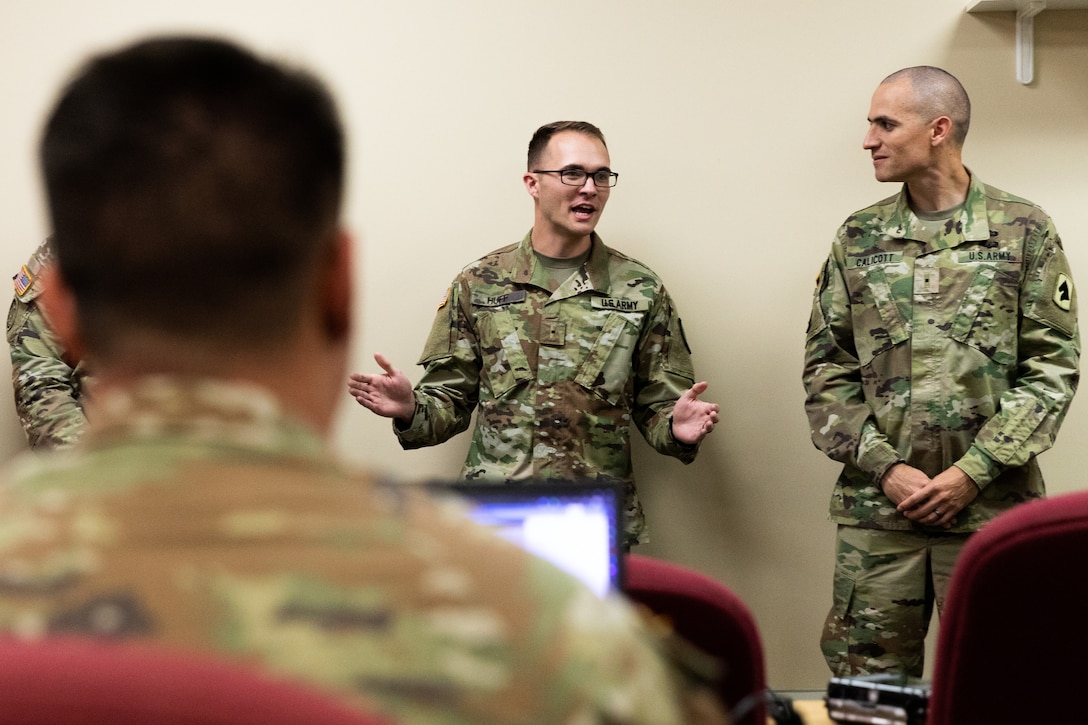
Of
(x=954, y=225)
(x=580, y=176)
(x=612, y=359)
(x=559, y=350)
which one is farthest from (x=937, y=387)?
(x=580, y=176)

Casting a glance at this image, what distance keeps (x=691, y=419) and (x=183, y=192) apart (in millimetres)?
2380

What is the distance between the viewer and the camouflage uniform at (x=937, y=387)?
2.90 metres

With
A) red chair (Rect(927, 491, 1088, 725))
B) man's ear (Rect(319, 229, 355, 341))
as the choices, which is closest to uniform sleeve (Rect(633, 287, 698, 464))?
red chair (Rect(927, 491, 1088, 725))

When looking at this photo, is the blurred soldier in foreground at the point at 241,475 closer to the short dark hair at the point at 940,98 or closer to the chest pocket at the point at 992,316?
the chest pocket at the point at 992,316

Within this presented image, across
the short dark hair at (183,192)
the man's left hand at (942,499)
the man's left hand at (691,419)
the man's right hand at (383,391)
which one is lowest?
the man's left hand at (942,499)

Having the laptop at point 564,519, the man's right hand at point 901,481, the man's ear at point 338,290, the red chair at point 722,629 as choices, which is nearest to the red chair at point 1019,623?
the red chair at point 722,629

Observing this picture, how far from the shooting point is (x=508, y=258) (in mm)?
3277

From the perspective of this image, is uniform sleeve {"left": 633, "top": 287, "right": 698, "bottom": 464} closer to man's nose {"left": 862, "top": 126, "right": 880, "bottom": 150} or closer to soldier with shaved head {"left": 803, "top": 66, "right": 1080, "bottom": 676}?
soldier with shaved head {"left": 803, "top": 66, "right": 1080, "bottom": 676}

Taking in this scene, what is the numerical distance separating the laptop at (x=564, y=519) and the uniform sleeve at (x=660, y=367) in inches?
75.7

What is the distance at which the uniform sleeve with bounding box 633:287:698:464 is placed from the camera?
10.4 ft

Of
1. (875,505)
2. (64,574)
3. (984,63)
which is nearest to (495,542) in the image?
(64,574)

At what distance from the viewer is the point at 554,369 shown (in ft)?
10.2

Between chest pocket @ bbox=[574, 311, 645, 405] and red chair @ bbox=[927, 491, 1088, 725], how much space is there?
2139 millimetres

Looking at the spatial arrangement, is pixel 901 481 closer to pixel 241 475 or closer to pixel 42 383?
pixel 42 383
